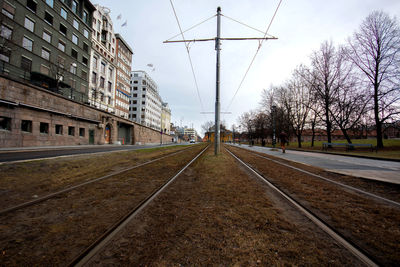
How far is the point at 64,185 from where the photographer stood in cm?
364

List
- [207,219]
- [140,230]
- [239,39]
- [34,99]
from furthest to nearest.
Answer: [34,99] < [239,39] < [207,219] < [140,230]

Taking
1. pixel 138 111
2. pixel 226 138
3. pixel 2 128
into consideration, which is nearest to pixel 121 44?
pixel 138 111

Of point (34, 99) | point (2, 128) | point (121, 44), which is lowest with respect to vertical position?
point (2, 128)

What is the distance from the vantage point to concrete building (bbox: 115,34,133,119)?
45.2 meters

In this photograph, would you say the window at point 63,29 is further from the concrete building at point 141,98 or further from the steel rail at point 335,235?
the concrete building at point 141,98

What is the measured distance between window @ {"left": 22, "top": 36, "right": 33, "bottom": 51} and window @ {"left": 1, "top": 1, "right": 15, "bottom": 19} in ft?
7.59

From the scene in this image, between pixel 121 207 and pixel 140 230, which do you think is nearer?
pixel 140 230

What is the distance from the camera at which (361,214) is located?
233 centimetres

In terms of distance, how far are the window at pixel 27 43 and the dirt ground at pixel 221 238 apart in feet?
97.9

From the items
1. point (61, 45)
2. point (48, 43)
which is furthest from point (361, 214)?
point (61, 45)

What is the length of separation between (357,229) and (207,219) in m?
1.72

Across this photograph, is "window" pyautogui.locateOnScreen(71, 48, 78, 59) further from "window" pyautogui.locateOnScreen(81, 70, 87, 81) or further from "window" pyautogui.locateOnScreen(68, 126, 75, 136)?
"window" pyautogui.locateOnScreen(68, 126, 75, 136)

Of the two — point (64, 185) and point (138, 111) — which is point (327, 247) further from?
point (138, 111)

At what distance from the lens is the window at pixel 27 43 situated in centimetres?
2031
